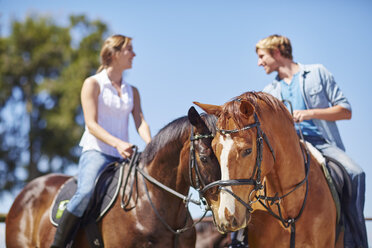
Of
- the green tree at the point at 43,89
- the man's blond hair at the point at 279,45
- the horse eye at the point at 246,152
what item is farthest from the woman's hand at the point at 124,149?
the green tree at the point at 43,89

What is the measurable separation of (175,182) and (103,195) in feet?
2.83

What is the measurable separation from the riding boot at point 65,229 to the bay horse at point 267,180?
1616 mm

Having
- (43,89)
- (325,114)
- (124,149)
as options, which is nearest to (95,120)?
(124,149)

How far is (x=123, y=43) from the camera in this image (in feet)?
16.9

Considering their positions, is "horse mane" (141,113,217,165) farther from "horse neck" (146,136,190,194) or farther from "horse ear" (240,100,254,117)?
"horse ear" (240,100,254,117)

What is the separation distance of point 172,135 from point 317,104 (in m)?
1.81

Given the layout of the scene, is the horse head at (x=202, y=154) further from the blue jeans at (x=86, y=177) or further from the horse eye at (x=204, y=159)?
the blue jeans at (x=86, y=177)

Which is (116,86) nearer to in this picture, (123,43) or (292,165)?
(123,43)

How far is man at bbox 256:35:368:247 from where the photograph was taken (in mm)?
4172

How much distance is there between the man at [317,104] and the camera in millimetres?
4172

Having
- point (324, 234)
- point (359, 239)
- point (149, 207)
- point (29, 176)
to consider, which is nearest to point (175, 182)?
point (149, 207)

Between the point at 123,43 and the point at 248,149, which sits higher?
the point at 123,43

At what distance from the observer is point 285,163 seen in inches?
144

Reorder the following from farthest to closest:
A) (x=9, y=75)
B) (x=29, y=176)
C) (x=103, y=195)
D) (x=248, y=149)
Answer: (x=9, y=75), (x=29, y=176), (x=103, y=195), (x=248, y=149)
